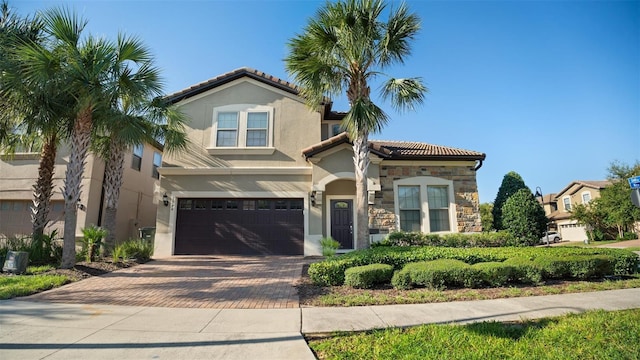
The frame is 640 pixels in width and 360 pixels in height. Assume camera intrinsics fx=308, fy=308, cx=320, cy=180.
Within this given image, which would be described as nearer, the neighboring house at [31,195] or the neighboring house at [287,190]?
the neighboring house at [287,190]

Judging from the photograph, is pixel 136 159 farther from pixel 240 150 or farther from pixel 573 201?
pixel 573 201

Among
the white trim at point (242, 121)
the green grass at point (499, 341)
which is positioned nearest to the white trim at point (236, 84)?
the white trim at point (242, 121)

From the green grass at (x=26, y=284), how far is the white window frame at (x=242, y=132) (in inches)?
278

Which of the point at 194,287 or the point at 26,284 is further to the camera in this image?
the point at 194,287

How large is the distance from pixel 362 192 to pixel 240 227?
20.5 feet

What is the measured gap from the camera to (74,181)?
944 centimetres

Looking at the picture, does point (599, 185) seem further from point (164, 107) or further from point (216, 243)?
point (164, 107)

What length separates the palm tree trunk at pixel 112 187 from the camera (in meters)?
11.0

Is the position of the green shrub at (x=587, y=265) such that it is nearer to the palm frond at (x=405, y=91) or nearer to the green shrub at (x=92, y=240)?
the palm frond at (x=405, y=91)

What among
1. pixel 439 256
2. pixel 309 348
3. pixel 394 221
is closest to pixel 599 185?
pixel 394 221

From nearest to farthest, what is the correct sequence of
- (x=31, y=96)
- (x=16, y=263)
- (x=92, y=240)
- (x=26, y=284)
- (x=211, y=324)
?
(x=211, y=324) < (x=26, y=284) < (x=16, y=263) < (x=31, y=96) < (x=92, y=240)

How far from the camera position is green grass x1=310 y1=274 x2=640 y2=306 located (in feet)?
20.4

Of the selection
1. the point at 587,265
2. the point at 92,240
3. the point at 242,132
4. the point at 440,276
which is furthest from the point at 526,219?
the point at 92,240

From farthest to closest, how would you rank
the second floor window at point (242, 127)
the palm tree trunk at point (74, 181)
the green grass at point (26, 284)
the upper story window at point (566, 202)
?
1. the upper story window at point (566, 202)
2. the second floor window at point (242, 127)
3. the palm tree trunk at point (74, 181)
4. the green grass at point (26, 284)
